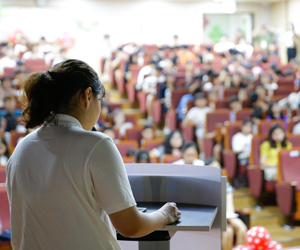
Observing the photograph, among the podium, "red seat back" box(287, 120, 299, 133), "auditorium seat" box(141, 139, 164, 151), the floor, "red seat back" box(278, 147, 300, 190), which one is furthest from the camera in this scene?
"red seat back" box(287, 120, 299, 133)

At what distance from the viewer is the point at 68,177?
0.53 m

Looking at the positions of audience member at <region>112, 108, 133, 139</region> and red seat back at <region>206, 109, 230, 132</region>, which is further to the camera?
red seat back at <region>206, 109, 230, 132</region>

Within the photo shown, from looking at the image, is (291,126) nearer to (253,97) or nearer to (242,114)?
(242,114)

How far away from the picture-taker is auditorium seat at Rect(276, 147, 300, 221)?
2.14 metres

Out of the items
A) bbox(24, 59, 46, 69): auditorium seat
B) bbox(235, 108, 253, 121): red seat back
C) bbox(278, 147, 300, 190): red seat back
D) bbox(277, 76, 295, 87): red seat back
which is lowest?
bbox(278, 147, 300, 190): red seat back

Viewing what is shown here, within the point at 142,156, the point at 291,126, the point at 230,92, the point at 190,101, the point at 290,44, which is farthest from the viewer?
the point at 290,44

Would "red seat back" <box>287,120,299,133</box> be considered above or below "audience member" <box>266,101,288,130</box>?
below

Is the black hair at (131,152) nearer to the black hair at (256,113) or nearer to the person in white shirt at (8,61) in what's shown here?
the black hair at (256,113)

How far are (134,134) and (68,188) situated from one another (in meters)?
2.35

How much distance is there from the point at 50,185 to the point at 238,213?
1.48m

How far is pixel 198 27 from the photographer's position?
8.59 meters

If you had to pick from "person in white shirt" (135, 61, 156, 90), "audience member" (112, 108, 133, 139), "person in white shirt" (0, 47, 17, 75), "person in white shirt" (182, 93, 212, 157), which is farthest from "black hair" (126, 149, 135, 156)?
"person in white shirt" (0, 47, 17, 75)

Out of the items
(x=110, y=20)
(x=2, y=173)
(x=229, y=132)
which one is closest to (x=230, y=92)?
(x=229, y=132)

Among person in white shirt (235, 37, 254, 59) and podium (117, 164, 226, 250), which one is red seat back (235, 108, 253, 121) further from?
person in white shirt (235, 37, 254, 59)
